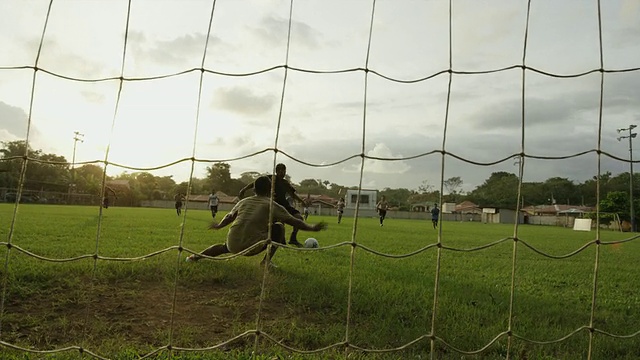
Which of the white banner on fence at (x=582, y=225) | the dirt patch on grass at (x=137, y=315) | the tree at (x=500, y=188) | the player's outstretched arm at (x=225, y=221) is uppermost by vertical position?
the tree at (x=500, y=188)

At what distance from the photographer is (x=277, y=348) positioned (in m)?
2.88

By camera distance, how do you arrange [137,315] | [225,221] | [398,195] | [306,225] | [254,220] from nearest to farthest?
[137,315] → [306,225] → [254,220] → [225,221] → [398,195]

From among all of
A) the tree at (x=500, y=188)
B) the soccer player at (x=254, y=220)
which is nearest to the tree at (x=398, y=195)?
the tree at (x=500, y=188)

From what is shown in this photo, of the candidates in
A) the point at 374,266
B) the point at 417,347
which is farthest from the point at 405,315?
the point at 374,266

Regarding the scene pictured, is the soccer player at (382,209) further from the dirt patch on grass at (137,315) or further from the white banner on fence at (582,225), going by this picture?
the white banner on fence at (582,225)

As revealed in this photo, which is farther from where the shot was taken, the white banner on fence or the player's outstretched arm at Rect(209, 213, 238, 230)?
the white banner on fence

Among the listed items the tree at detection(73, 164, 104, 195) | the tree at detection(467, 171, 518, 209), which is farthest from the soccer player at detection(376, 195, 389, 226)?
the tree at detection(73, 164, 104, 195)

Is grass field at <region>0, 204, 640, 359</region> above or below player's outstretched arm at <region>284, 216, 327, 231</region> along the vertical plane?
below

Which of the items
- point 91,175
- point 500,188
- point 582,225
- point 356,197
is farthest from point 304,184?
point 582,225

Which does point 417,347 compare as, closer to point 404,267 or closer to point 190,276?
point 190,276

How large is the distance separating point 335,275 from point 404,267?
1532mm

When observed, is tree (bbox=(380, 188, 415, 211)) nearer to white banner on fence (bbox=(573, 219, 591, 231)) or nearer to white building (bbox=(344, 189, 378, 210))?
white building (bbox=(344, 189, 378, 210))

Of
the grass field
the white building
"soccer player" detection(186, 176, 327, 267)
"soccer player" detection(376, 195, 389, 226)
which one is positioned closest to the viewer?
the grass field

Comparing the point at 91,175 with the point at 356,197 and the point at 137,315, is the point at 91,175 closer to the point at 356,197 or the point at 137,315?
the point at 137,315
